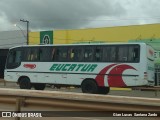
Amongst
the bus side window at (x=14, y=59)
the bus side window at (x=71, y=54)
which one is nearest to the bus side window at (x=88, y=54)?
the bus side window at (x=71, y=54)

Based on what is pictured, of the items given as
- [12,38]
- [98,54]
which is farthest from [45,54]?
[12,38]

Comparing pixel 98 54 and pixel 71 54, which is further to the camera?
pixel 71 54

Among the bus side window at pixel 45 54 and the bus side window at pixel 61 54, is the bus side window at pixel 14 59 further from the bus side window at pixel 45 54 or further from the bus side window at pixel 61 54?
the bus side window at pixel 61 54

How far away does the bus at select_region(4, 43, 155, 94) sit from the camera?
69.9 feet

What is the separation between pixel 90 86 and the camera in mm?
22094

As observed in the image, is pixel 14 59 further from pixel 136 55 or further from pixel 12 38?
pixel 12 38

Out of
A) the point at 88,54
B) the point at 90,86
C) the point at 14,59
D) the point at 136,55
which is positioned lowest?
the point at 90,86

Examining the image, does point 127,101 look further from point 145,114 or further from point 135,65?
point 135,65

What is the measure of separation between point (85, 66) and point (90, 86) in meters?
1.25

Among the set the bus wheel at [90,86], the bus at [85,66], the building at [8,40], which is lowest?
the bus wheel at [90,86]

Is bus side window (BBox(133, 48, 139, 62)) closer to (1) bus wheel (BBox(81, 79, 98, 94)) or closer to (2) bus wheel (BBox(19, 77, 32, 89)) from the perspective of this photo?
(1) bus wheel (BBox(81, 79, 98, 94))

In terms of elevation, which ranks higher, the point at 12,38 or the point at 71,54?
the point at 12,38

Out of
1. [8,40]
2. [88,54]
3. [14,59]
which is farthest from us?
[8,40]

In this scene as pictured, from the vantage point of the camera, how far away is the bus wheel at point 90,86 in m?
22.0
